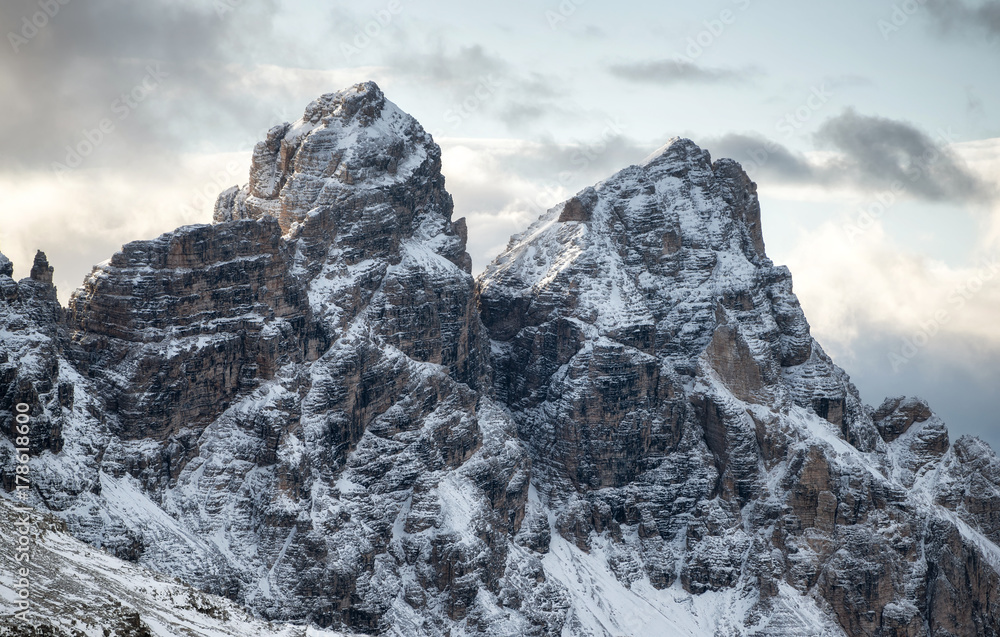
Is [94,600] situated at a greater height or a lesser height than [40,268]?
lesser

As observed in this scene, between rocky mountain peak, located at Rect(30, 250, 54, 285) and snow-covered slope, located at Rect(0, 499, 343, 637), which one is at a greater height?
rocky mountain peak, located at Rect(30, 250, 54, 285)

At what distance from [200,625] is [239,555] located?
2610 inches

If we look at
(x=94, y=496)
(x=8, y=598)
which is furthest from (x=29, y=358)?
(x=8, y=598)

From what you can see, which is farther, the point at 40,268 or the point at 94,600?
the point at 40,268

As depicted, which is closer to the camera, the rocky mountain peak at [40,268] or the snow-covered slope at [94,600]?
the snow-covered slope at [94,600]

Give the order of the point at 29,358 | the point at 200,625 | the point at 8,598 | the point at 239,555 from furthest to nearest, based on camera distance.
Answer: the point at 239,555
the point at 29,358
the point at 200,625
the point at 8,598

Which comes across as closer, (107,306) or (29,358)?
(29,358)

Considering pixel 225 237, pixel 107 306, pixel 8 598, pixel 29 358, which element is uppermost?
pixel 225 237

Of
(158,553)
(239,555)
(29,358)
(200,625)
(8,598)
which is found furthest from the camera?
(239,555)

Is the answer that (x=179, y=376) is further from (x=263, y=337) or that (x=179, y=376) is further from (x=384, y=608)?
(x=384, y=608)

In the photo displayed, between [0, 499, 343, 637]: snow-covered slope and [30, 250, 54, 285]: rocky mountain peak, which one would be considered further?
[30, 250, 54, 285]: rocky mountain peak

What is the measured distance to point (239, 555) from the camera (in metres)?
190

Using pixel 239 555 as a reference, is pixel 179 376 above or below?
above

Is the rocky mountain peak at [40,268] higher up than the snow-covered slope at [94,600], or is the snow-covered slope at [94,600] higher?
the rocky mountain peak at [40,268]
